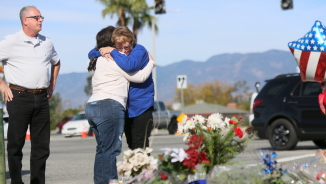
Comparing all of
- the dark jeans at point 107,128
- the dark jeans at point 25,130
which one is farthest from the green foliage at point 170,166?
the dark jeans at point 25,130

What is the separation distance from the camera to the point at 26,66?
247 inches

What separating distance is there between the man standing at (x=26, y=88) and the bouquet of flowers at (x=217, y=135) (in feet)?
5.94

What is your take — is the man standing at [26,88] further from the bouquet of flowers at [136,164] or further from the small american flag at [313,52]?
the small american flag at [313,52]

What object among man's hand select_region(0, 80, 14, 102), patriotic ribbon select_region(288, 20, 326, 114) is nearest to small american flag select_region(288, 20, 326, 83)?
patriotic ribbon select_region(288, 20, 326, 114)

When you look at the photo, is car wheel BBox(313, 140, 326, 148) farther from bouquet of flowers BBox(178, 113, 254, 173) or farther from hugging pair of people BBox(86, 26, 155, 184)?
bouquet of flowers BBox(178, 113, 254, 173)

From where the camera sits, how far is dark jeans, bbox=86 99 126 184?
5.94 meters

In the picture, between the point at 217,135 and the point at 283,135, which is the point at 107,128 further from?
the point at 283,135

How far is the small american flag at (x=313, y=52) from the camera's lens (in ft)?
18.5

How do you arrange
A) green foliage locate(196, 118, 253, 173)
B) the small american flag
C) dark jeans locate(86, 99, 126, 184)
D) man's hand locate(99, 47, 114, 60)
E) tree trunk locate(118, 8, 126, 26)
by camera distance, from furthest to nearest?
1. tree trunk locate(118, 8, 126, 26)
2. man's hand locate(99, 47, 114, 60)
3. dark jeans locate(86, 99, 126, 184)
4. the small american flag
5. green foliage locate(196, 118, 253, 173)

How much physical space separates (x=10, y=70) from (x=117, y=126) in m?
1.30

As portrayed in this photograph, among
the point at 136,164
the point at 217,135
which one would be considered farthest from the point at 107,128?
the point at 217,135

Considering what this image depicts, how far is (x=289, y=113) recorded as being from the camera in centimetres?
1341

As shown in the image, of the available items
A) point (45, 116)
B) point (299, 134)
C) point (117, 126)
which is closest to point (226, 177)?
point (117, 126)

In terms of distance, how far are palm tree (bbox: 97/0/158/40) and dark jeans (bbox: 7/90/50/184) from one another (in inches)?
1296
